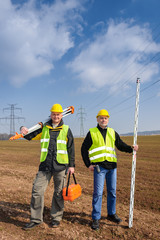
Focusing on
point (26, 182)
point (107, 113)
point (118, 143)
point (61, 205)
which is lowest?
point (26, 182)

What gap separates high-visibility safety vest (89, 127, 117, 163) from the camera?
4121 millimetres

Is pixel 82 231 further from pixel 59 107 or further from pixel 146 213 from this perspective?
pixel 59 107

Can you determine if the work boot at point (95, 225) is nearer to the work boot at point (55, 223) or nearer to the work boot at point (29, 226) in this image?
the work boot at point (55, 223)

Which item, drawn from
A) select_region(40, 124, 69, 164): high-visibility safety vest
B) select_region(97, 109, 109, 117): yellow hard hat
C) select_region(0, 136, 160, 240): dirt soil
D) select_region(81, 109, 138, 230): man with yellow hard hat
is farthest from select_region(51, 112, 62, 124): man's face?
select_region(0, 136, 160, 240): dirt soil

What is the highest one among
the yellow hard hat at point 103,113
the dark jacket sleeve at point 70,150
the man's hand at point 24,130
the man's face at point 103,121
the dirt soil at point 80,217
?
the yellow hard hat at point 103,113

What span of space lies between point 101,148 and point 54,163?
3.47 ft

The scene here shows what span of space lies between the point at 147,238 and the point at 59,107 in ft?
10.4

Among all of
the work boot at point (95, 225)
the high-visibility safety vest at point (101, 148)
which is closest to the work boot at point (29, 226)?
the work boot at point (95, 225)

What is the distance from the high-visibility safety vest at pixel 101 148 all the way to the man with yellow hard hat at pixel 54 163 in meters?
0.48

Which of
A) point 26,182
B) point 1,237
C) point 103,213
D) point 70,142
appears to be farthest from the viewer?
point 26,182

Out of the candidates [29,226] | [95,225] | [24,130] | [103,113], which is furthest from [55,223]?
[103,113]

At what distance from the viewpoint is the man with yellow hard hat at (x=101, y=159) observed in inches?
157

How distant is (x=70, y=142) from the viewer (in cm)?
423

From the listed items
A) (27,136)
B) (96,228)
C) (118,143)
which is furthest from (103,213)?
(27,136)
